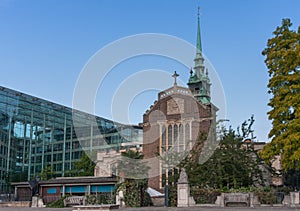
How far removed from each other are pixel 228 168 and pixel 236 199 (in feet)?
19.0

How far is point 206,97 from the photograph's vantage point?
60312mm

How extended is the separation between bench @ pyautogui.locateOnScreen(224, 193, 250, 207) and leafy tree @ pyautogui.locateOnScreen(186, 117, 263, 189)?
14.4 feet

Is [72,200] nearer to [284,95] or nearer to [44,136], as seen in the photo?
[284,95]

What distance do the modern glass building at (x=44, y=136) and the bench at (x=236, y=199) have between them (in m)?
41.4

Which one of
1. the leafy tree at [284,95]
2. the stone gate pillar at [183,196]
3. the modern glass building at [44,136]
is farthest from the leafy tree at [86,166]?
the leafy tree at [284,95]

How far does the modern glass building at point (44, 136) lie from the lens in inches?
2512

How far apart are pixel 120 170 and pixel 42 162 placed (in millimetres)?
41256

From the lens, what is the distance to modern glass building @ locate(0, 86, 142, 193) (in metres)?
63.8

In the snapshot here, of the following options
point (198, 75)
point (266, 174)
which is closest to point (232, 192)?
point (266, 174)

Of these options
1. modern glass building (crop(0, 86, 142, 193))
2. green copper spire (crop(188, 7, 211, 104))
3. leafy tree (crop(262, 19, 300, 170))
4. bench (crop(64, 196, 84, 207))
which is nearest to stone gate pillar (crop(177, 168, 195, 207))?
leafy tree (crop(262, 19, 300, 170))

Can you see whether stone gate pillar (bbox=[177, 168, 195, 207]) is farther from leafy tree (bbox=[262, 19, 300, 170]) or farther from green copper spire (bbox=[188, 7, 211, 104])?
green copper spire (bbox=[188, 7, 211, 104])

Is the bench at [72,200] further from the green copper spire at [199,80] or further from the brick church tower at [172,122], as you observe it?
the green copper spire at [199,80]

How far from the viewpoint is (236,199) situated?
24.0m

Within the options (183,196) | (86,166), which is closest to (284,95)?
(183,196)
